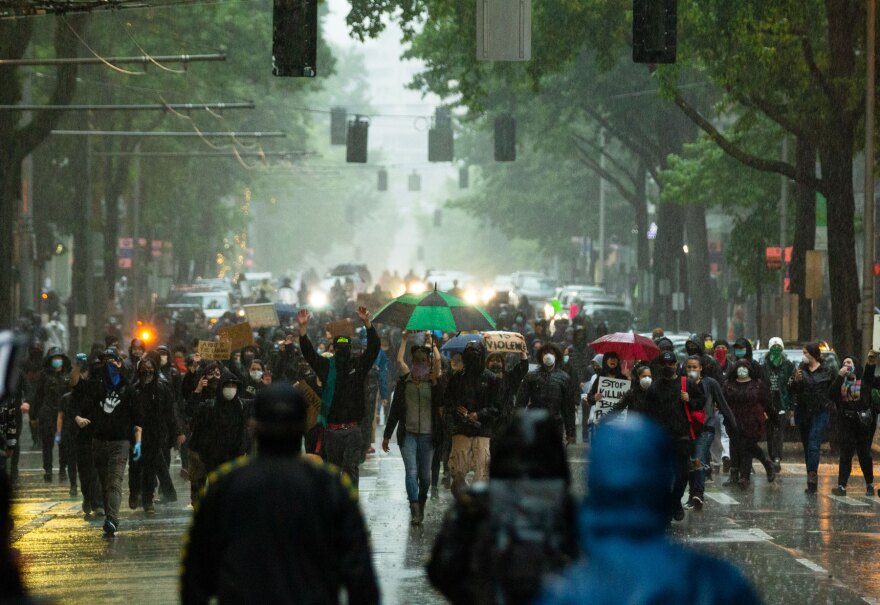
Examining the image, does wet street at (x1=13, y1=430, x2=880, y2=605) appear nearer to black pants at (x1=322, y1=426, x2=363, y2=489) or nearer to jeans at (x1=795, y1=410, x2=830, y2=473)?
jeans at (x1=795, y1=410, x2=830, y2=473)

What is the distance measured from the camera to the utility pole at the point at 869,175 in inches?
1117

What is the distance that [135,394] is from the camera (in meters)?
16.6

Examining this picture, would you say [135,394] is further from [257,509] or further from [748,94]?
[748,94]

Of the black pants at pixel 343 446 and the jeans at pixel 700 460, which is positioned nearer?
the black pants at pixel 343 446

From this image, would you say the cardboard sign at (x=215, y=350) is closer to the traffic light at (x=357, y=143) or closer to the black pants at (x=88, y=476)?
the black pants at (x=88, y=476)

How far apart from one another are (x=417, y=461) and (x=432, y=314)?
6582 millimetres

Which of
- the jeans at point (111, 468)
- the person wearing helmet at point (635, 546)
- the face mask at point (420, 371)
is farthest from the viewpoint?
the face mask at point (420, 371)

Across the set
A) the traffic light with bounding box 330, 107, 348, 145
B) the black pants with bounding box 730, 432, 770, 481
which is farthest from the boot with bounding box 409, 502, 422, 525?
the traffic light with bounding box 330, 107, 348, 145

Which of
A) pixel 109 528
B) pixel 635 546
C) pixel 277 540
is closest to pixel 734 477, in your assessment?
pixel 109 528

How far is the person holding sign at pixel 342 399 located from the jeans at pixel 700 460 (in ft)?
10.9

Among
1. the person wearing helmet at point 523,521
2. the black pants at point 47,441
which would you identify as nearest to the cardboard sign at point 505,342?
the black pants at point 47,441

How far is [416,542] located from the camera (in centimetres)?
1513

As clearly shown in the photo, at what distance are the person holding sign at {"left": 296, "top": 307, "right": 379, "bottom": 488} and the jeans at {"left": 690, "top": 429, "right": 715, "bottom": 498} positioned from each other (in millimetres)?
3335

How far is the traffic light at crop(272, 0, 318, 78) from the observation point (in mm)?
19656
